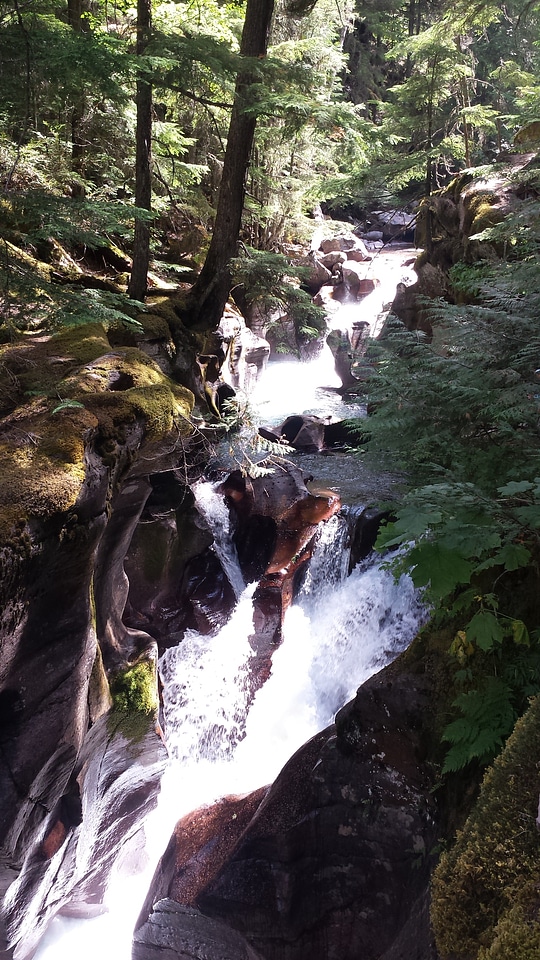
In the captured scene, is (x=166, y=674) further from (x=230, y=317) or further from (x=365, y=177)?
(x=365, y=177)

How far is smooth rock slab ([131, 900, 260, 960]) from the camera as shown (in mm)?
5441

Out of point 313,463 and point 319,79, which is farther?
point 313,463

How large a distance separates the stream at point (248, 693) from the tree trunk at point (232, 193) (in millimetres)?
2277

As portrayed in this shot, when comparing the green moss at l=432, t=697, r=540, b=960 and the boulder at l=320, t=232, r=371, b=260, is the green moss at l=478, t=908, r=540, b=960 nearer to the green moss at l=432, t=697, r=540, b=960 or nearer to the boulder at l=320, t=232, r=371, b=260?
the green moss at l=432, t=697, r=540, b=960

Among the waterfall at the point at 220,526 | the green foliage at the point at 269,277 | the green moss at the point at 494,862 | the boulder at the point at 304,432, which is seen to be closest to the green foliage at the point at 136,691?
the waterfall at the point at 220,526

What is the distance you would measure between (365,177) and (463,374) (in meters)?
10.4

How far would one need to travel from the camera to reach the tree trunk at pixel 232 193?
7863mm

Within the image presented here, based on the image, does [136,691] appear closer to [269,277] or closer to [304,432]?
[269,277]

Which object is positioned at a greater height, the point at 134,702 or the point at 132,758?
the point at 134,702

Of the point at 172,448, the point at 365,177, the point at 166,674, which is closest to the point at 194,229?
the point at 365,177

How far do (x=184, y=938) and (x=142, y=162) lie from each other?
10.2 meters

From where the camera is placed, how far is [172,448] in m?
5.84

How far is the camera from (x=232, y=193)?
340 inches

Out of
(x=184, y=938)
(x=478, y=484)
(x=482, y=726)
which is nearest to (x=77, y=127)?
(x=478, y=484)
